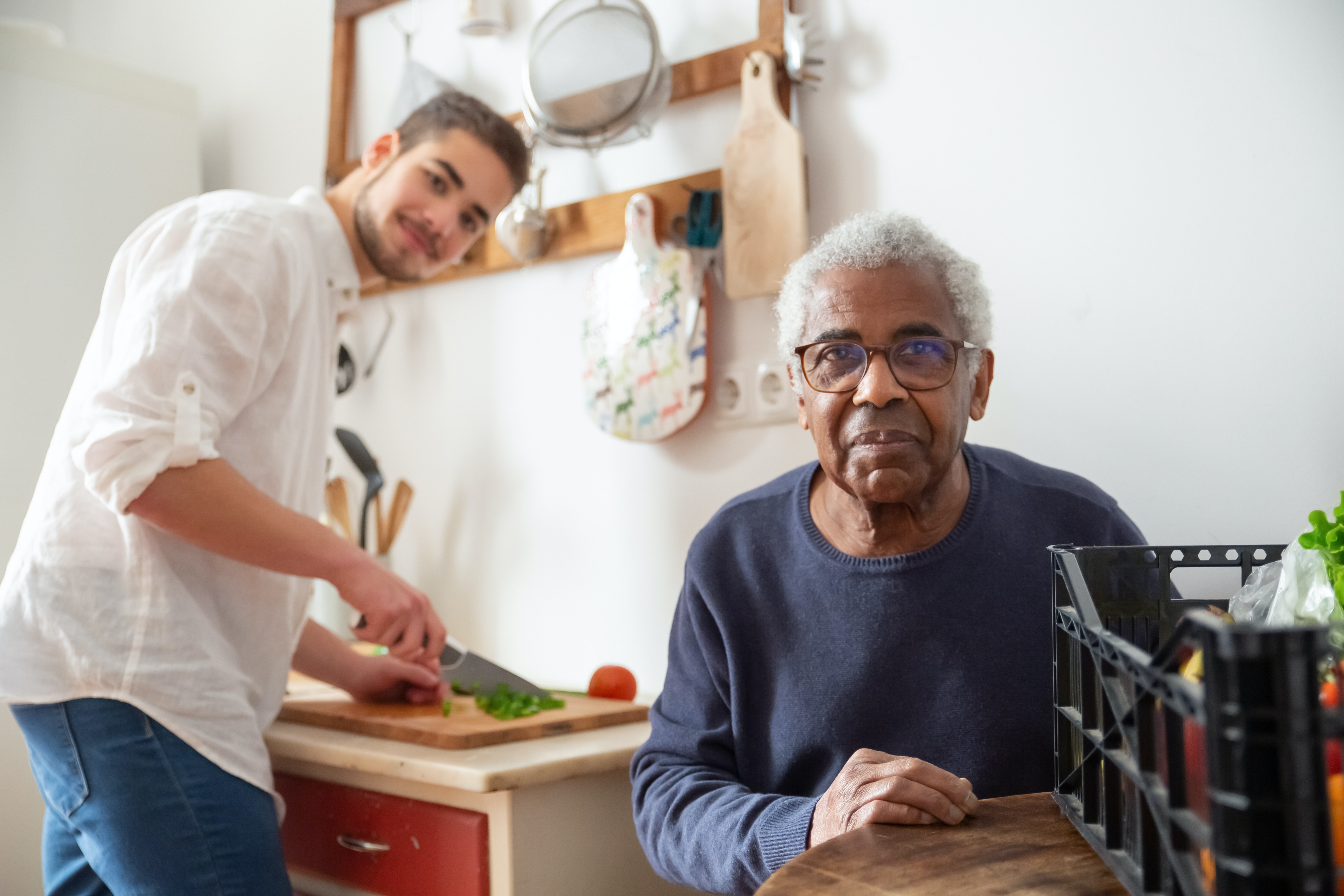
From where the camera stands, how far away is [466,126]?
60.2 inches

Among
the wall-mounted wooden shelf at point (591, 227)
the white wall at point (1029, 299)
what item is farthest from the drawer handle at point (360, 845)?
the wall-mounted wooden shelf at point (591, 227)

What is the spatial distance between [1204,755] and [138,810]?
1.10 metres

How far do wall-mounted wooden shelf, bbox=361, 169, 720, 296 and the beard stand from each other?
292 millimetres

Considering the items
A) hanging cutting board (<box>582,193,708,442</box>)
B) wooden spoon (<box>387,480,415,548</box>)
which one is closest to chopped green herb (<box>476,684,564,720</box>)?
hanging cutting board (<box>582,193,708,442</box>)

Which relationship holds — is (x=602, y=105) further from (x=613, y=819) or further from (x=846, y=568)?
(x=613, y=819)

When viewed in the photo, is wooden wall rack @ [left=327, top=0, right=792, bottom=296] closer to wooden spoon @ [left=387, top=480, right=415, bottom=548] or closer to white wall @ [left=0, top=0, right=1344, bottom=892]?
white wall @ [left=0, top=0, right=1344, bottom=892]

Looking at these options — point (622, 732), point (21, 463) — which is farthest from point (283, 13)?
point (622, 732)

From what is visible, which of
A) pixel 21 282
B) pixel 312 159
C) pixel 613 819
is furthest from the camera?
pixel 312 159

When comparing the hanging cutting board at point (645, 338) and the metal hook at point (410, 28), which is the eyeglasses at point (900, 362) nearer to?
the hanging cutting board at point (645, 338)

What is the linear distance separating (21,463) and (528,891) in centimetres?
139

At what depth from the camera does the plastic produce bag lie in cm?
71

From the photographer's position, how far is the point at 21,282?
194 cm

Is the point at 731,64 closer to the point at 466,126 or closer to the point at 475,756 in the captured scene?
the point at 466,126

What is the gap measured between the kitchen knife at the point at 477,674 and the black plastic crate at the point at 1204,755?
3.14 ft
